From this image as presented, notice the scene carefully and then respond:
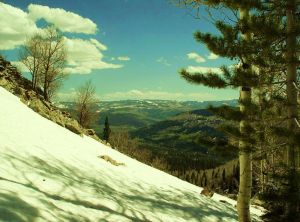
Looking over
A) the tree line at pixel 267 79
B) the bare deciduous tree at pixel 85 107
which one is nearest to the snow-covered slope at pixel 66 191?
the tree line at pixel 267 79

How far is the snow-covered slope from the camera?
730 centimetres

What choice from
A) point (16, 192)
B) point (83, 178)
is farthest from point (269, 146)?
point (16, 192)

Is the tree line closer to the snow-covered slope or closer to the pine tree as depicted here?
the pine tree

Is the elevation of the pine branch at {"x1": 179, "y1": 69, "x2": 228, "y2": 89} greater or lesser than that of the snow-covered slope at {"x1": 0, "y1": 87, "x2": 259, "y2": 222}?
greater

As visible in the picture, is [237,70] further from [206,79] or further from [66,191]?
[66,191]

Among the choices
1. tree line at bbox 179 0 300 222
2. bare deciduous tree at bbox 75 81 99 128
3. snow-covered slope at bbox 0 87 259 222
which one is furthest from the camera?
Answer: bare deciduous tree at bbox 75 81 99 128

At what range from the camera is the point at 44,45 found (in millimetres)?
52344

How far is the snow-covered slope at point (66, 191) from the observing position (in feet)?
24.0

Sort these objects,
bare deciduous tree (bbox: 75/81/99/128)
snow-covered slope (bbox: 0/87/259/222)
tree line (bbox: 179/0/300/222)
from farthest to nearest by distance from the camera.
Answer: bare deciduous tree (bbox: 75/81/99/128)
tree line (bbox: 179/0/300/222)
snow-covered slope (bbox: 0/87/259/222)

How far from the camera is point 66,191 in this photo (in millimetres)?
9031

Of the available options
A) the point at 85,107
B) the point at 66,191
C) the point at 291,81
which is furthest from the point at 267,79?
the point at 85,107

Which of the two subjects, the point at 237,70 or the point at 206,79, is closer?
the point at 237,70

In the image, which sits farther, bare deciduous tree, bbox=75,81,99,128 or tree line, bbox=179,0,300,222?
bare deciduous tree, bbox=75,81,99,128

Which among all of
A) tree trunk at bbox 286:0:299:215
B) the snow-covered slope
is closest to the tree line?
tree trunk at bbox 286:0:299:215
